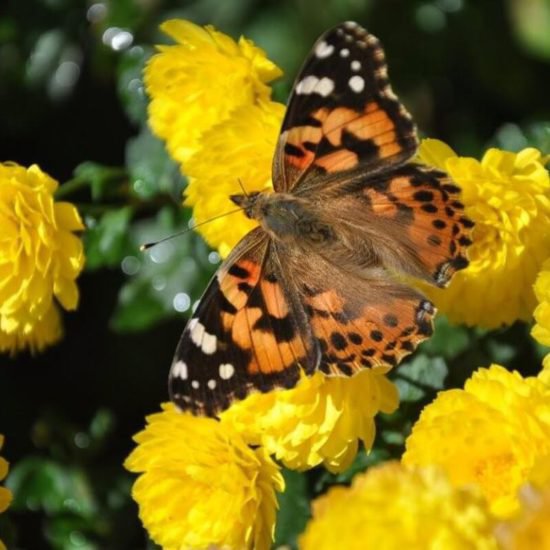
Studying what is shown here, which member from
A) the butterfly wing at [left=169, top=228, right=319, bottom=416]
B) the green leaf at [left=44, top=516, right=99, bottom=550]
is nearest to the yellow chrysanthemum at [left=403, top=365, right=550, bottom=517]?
the butterfly wing at [left=169, top=228, right=319, bottom=416]

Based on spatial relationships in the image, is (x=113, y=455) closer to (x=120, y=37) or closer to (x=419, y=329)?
(x=120, y=37)

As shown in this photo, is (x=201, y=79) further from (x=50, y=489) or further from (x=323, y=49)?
(x=50, y=489)

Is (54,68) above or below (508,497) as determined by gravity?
below

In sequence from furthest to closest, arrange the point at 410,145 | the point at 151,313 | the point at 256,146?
the point at 151,313
the point at 256,146
the point at 410,145

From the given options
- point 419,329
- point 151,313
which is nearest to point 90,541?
point 151,313

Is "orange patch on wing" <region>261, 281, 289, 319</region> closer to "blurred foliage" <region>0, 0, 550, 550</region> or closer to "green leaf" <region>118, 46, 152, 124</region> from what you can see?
"blurred foliage" <region>0, 0, 550, 550</region>

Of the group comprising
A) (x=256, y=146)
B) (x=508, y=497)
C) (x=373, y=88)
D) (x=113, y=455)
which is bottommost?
(x=113, y=455)
